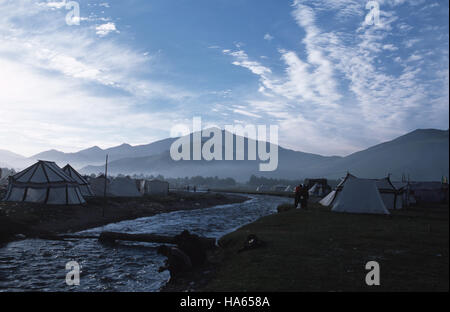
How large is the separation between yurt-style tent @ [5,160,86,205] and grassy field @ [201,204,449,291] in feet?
72.2

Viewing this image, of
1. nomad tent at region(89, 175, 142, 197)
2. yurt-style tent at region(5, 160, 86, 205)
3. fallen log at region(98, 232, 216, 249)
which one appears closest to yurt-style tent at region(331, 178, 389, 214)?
fallen log at region(98, 232, 216, 249)

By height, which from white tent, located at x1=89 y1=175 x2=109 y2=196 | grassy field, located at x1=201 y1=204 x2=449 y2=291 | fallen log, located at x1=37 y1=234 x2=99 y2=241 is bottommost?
fallen log, located at x1=37 y1=234 x2=99 y2=241

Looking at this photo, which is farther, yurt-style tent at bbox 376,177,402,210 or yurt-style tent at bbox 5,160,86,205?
yurt-style tent at bbox 376,177,402,210

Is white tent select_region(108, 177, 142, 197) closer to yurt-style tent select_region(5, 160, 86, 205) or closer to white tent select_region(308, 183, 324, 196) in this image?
yurt-style tent select_region(5, 160, 86, 205)

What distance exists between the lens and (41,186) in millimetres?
30781

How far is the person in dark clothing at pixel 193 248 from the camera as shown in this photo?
1244 centimetres

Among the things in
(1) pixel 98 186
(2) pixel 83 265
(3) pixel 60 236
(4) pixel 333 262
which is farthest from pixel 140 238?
(1) pixel 98 186

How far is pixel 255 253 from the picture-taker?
12.7 meters

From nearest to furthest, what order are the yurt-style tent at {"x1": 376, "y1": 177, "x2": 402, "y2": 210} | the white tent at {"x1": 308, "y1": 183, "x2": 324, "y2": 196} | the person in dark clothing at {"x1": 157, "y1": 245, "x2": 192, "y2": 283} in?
1. the person in dark clothing at {"x1": 157, "y1": 245, "x2": 192, "y2": 283}
2. the yurt-style tent at {"x1": 376, "y1": 177, "x2": 402, "y2": 210}
3. the white tent at {"x1": 308, "y1": 183, "x2": 324, "y2": 196}

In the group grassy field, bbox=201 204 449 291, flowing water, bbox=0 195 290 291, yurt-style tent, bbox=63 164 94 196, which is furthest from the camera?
yurt-style tent, bbox=63 164 94 196

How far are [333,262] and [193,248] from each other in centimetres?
541

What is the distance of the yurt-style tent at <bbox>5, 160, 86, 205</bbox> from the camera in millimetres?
30719
